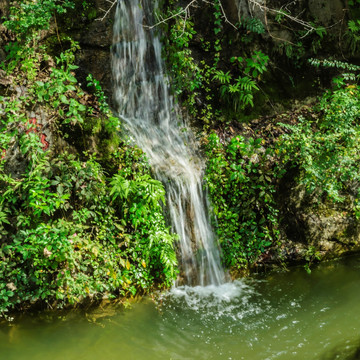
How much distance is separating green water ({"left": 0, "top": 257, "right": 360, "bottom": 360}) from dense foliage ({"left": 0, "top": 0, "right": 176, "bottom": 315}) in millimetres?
363

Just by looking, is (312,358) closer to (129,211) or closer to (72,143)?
(129,211)

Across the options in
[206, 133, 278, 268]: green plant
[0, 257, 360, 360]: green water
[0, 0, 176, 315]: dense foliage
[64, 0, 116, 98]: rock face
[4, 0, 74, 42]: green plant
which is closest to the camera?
[0, 257, 360, 360]: green water

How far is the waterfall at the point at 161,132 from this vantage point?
594 centimetres

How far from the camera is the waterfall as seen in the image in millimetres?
5941

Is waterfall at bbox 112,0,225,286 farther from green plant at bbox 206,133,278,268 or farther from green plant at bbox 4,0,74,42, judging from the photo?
green plant at bbox 4,0,74,42

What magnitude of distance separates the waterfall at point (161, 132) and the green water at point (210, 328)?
66 cm

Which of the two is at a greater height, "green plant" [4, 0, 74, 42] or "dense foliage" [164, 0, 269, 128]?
"green plant" [4, 0, 74, 42]

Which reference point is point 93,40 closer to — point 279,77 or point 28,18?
point 28,18

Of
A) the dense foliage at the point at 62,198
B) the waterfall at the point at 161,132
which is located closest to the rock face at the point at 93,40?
the waterfall at the point at 161,132

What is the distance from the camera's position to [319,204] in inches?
263

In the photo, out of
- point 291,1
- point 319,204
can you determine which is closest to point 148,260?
point 319,204

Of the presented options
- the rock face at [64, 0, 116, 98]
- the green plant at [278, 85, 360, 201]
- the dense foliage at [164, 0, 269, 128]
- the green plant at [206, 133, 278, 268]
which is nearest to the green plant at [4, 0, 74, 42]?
the rock face at [64, 0, 116, 98]

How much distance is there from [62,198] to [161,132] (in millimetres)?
2662

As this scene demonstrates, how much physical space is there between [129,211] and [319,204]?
3486mm
